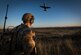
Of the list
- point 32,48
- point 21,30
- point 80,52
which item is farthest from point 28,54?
point 80,52

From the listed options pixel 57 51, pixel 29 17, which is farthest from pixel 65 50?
pixel 29 17

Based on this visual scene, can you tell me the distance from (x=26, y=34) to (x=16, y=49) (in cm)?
16

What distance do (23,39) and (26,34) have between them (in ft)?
0.18

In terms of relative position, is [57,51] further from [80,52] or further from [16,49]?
[16,49]

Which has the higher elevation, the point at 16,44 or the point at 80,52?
the point at 16,44

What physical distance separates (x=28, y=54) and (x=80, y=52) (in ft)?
9.67

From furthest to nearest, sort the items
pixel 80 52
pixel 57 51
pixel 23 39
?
pixel 57 51 < pixel 80 52 < pixel 23 39

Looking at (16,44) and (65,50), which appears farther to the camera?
(65,50)

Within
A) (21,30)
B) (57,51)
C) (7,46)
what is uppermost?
(21,30)

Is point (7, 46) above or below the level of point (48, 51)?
above

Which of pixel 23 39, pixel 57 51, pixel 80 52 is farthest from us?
pixel 57 51

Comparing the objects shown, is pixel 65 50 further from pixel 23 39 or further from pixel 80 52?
pixel 23 39

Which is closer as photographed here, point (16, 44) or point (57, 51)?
point (16, 44)

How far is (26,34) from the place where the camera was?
2334mm
